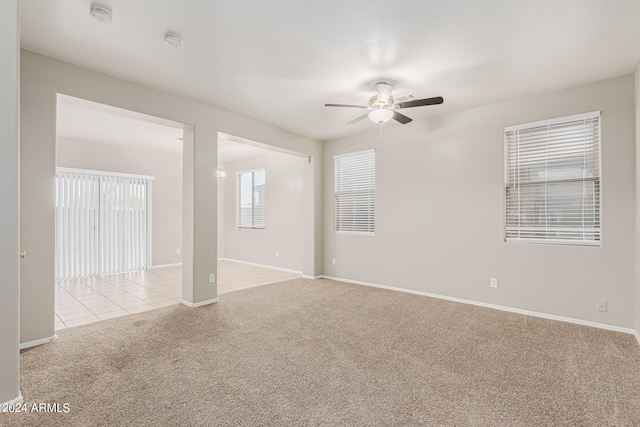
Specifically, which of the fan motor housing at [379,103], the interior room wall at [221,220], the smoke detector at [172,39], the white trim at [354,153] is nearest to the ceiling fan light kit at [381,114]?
the fan motor housing at [379,103]

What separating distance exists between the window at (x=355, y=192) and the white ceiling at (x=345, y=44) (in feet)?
6.26

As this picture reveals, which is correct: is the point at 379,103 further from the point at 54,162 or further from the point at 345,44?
the point at 54,162

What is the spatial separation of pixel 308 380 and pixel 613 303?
3475 mm

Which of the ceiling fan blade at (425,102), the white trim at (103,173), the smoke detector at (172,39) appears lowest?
the white trim at (103,173)

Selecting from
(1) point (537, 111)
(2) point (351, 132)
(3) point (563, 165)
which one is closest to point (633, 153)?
(3) point (563, 165)

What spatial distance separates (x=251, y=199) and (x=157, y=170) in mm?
2286

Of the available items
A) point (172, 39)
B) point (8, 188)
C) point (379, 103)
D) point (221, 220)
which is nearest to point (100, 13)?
point (172, 39)

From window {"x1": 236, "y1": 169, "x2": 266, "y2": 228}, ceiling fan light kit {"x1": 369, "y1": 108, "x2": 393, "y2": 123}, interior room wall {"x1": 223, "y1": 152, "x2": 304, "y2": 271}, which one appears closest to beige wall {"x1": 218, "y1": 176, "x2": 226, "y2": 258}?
interior room wall {"x1": 223, "y1": 152, "x2": 304, "y2": 271}

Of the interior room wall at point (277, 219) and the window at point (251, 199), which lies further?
the window at point (251, 199)

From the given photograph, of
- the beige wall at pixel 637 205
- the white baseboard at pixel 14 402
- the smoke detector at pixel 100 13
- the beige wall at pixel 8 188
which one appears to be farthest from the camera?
the beige wall at pixel 637 205

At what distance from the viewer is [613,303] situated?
3.35 m

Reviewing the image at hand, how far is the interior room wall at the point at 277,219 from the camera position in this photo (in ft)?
22.1

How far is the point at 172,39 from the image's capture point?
2590mm

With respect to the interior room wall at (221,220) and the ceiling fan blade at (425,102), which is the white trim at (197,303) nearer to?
the ceiling fan blade at (425,102)
